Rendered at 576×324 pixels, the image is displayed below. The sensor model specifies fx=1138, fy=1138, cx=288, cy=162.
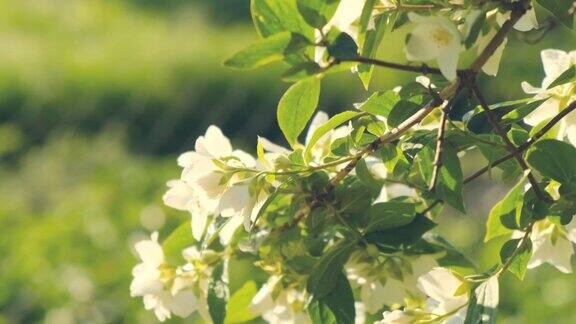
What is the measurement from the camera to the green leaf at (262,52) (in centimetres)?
71

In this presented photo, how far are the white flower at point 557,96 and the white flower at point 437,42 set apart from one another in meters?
0.20

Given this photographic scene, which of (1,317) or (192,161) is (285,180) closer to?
(192,161)

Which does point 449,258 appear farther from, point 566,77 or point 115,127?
point 115,127

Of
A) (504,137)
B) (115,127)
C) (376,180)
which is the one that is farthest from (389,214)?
(115,127)

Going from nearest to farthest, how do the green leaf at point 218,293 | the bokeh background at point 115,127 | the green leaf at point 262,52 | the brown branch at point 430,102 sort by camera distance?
the green leaf at point 262,52 → the brown branch at point 430,102 → the green leaf at point 218,293 → the bokeh background at point 115,127

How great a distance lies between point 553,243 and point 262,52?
397 millimetres

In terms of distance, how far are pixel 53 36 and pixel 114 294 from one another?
17.3ft

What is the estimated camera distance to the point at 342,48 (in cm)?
76

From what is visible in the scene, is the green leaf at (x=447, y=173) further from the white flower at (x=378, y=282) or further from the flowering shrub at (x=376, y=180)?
the white flower at (x=378, y=282)

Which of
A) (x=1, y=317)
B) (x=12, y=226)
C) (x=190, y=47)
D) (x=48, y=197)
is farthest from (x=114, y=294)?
(x=190, y=47)

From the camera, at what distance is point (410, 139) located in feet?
3.08

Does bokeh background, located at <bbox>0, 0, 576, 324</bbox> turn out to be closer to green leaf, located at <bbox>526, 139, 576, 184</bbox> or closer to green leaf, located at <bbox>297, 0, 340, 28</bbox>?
green leaf, located at <bbox>526, 139, 576, 184</bbox>

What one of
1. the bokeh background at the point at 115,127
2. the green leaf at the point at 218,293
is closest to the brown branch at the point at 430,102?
the green leaf at the point at 218,293

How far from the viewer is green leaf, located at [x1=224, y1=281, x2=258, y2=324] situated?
3.69 feet
